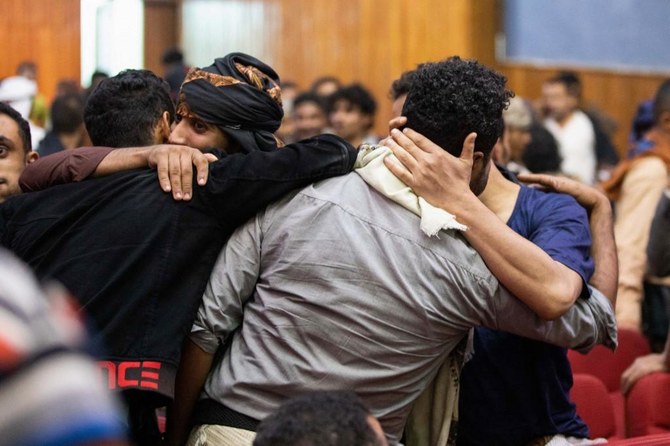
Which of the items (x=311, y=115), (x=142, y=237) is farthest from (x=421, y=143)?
(x=311, y=115)

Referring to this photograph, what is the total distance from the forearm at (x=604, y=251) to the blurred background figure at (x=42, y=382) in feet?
6.27

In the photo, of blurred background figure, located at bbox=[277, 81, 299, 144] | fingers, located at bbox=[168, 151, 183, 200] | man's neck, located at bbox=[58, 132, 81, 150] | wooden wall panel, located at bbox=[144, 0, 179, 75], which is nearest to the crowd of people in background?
fingers, located at bbox=[168, 151, 183, 200]

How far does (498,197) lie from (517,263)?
461 millimetres

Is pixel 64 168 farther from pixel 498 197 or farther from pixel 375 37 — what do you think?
pixel 375 37

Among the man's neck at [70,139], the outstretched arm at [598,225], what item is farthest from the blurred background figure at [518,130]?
the outstretched arm at [598,225]

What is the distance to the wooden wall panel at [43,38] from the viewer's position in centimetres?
948

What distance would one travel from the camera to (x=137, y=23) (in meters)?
13.1

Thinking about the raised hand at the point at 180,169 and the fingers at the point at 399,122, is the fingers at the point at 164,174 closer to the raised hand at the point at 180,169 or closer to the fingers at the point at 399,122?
the raised hand at the point at 180,169

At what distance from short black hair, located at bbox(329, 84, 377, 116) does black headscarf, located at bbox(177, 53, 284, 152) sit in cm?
401

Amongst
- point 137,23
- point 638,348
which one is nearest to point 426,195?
point 638,348

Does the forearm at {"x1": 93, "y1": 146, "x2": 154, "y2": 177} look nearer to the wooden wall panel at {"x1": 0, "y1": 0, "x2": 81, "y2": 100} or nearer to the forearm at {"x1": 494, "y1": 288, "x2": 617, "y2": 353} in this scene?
the forearm at {"x1": 494, "y1": 288, "x2": 617, "y2": 353}

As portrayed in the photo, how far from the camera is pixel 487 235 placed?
2248mm

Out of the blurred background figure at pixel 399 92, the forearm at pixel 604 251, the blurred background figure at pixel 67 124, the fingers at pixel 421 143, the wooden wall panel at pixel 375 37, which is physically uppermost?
the wooden wall panel at pixel 375 37

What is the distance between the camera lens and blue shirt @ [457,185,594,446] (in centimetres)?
262
